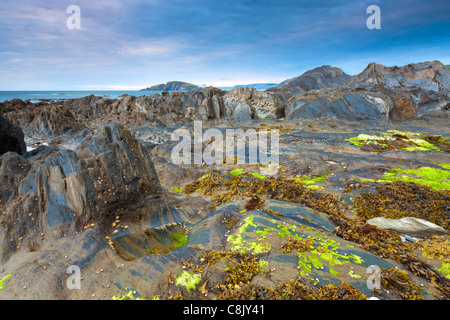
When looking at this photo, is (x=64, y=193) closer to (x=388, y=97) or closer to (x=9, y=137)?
(x=9, y=137)

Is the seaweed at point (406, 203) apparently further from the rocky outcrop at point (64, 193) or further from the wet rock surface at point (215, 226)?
the rocky outcrop at point (64, 193)

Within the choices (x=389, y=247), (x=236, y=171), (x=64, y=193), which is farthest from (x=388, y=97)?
(x=64, y=193)

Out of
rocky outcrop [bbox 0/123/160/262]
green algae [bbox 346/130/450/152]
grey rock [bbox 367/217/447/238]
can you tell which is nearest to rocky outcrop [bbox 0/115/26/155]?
rocky outcrop [bbox 0/123/160/262]

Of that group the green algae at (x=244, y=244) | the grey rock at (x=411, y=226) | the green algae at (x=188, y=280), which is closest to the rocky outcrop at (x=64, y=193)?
the green algae at (x=188, y=280)

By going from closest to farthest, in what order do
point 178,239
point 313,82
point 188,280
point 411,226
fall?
point 188,280
point 178,239
point 411,226
point 313,82

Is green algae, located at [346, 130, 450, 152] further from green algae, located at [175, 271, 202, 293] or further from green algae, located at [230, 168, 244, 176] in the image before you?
green algae, located at [175, 271, 202, 293]
